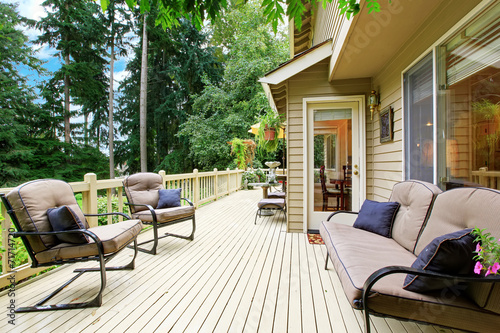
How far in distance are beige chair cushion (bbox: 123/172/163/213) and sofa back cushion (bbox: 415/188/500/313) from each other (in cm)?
310

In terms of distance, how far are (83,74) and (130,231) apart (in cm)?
1358

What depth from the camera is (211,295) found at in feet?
6.67

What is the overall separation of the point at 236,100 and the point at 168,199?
1161 cm

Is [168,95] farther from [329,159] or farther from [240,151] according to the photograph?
[329,159]

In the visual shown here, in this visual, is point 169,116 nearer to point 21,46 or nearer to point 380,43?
point 21,46

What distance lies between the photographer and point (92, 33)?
12.2 m

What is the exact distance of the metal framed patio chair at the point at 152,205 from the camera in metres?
3.02

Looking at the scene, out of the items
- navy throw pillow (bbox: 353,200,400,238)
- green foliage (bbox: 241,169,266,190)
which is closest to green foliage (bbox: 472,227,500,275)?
navy throw pillow (bbox: 353,200,400,238)

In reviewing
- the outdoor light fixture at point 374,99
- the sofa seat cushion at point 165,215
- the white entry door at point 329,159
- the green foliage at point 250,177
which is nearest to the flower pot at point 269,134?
the white entry door at point 329,159

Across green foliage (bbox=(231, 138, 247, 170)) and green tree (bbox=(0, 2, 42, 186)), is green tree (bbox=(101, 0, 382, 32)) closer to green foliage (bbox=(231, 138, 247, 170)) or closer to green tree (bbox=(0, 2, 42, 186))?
green foliage (bbox=(231, 138, 247, 170))

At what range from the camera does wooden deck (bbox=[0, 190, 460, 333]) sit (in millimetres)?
1647

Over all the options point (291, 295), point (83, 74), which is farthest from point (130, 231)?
point (83, 74)

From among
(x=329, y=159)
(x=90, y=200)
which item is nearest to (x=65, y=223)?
(x=90, y=200)

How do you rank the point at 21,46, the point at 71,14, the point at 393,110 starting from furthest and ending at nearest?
1. the point at 71,14
2. the point at 21,46
3. the point at 393,110
